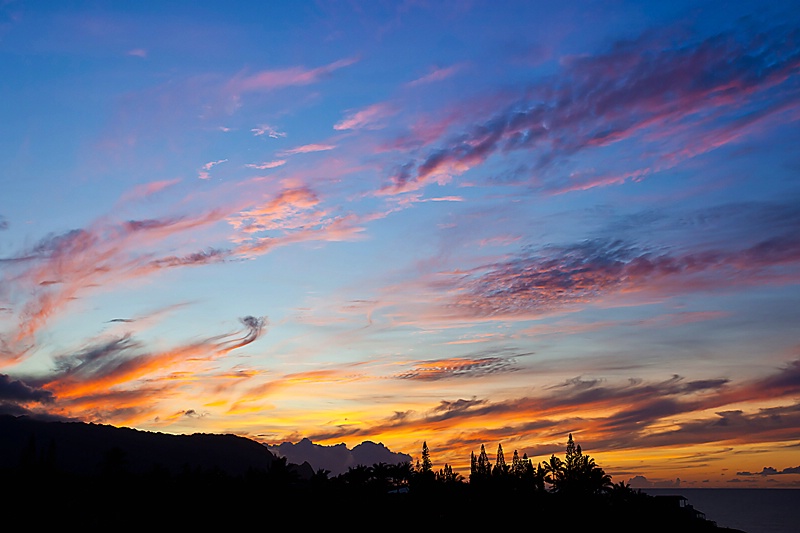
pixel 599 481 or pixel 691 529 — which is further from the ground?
pixel 599 481

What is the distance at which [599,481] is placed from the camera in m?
71.6

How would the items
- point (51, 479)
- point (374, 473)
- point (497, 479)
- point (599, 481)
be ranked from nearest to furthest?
point (51, 479) → point (374, 473) → point (599, 481) → point (497, 479)

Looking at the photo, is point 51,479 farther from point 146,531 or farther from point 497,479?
point 497,479

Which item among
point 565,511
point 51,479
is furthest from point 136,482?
point 565,511

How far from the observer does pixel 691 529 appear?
281ft

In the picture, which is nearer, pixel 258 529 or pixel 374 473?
pixel 258 529

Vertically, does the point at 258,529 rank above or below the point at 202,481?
below

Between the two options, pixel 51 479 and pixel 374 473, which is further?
pixel 374 473

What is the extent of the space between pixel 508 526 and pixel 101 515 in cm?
3854

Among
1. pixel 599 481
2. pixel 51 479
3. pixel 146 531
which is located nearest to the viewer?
pixel 146 531

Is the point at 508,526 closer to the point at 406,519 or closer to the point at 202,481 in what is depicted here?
the point at 406,519

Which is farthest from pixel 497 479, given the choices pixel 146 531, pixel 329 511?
pixel 146 531

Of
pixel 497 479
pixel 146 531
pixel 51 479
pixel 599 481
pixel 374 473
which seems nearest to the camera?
pixel 146 531

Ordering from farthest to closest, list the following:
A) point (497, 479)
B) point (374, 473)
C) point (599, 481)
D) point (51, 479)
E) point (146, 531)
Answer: point (497, 479)
point (599, 481)
point (374, 473)
point (51, 479)
point (146, 531)
